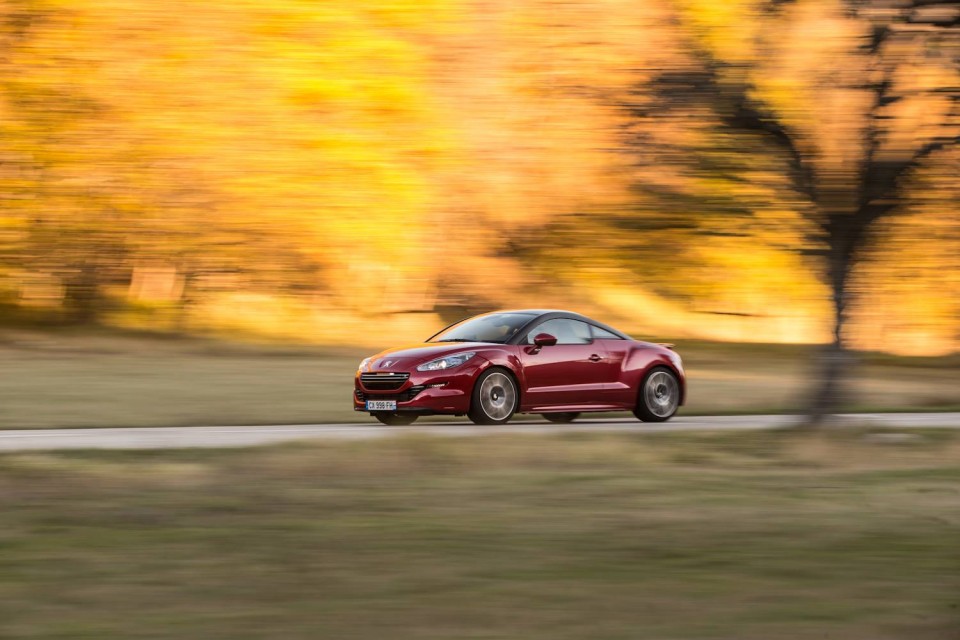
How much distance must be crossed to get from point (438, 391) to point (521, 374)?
45.0 inches

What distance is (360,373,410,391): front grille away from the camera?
54.7ft

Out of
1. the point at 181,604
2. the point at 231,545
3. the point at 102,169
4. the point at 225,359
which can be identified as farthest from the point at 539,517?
the point at 102,169

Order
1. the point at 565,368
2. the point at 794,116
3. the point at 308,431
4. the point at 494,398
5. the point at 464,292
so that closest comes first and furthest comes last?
the point at 794,116
the point at 308,431
the point at 494,398
the point at 565,368
the point at 464,292

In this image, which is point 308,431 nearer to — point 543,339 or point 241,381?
point 543,339

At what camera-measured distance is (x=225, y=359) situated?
101ft

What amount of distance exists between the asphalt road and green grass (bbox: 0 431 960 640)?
98 cm

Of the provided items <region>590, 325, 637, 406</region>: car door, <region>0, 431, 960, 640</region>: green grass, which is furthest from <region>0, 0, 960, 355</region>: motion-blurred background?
<region>0, 431, 960, 640</region>: green grass

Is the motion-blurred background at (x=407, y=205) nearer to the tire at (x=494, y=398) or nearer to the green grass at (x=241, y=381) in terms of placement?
the green grass at (x=241, y=381)

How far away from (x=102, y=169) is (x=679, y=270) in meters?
13.0

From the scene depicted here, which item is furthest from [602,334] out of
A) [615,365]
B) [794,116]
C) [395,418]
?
[794,116]

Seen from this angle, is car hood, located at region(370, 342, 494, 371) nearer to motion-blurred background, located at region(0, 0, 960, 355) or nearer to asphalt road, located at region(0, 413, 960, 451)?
asphalt road, located at region(0, 413, 960, 451)

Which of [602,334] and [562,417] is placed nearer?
[602,334]

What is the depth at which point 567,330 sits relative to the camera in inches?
706

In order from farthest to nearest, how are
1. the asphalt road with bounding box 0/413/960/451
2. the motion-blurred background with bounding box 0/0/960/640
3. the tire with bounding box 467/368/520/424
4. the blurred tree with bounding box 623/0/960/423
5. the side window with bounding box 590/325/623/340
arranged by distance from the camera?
1. the side window with bounding box 590/325/623/340
2. the tire with bounding box 467/368/520/424
3. the blurred tree with bounding box 623/0/960/423
4. the asphalt road with bounding box 0/413/960/451
5. the motion-blurred background with bounding box 0/0/960/640
